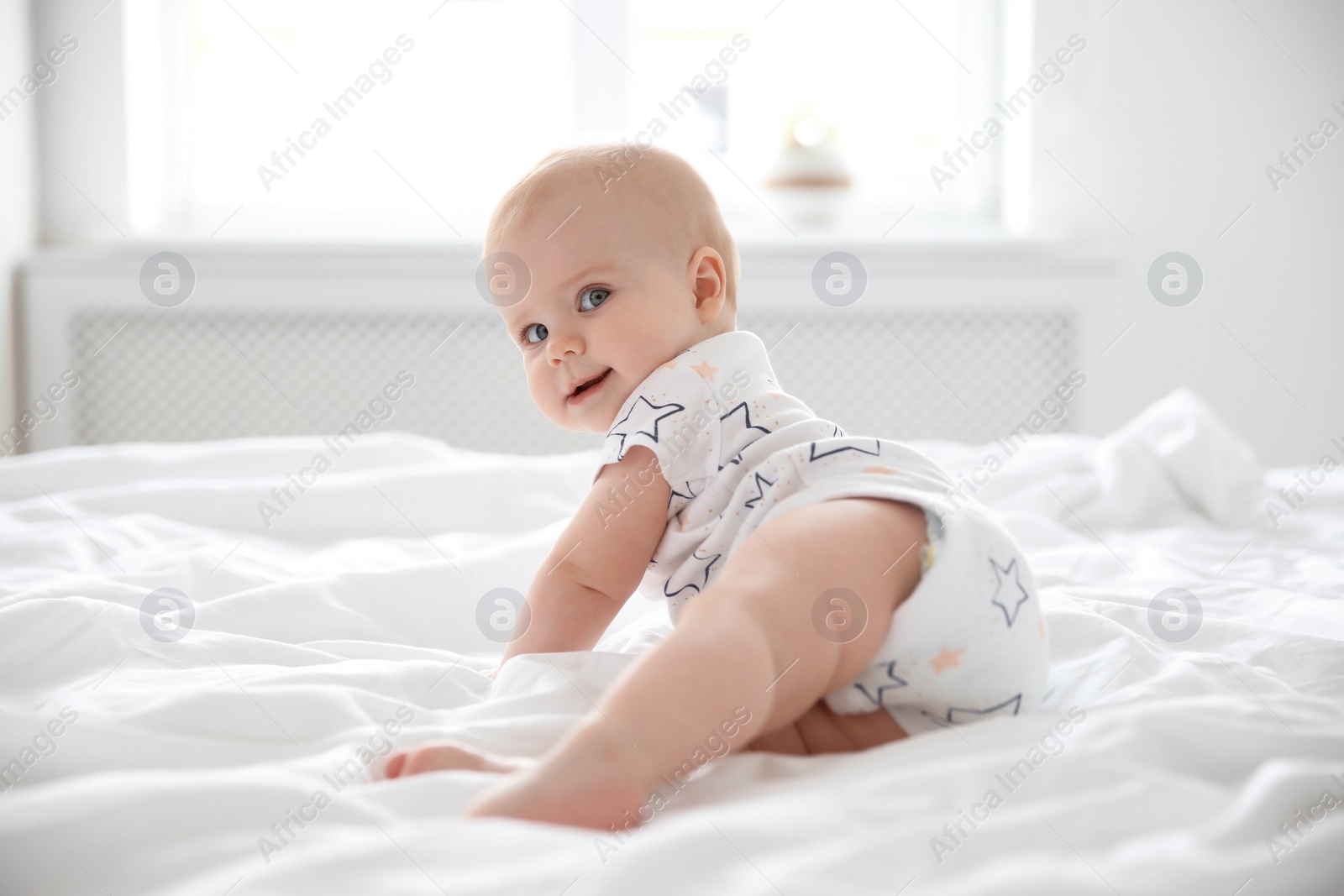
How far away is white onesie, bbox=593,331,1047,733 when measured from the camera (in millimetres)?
657

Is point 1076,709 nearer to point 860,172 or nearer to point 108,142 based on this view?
point 860,172

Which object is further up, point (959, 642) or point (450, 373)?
point (450, 373)

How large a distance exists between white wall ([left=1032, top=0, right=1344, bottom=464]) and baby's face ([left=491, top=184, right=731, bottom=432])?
1.74 metres

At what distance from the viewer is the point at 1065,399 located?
7.61ft

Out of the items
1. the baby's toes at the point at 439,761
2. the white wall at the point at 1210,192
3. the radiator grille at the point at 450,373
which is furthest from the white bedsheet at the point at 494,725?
the white wall at the point at 1210,192

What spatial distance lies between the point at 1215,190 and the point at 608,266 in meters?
2.08

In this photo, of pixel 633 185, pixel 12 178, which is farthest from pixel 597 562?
pixel 12 178

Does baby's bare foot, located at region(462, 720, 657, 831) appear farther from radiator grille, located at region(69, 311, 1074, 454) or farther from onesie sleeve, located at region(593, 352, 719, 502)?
radiator grille, located at region(69, 311, 1074, 454)

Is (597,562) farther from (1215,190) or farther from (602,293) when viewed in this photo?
(1215,190)

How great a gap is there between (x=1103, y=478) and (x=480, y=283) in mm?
1305

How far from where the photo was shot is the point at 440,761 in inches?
23.6

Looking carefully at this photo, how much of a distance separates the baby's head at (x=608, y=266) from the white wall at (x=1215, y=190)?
1709 mm

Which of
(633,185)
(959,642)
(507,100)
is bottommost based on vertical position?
(959,642)

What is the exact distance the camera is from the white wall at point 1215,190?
2.33 metres
